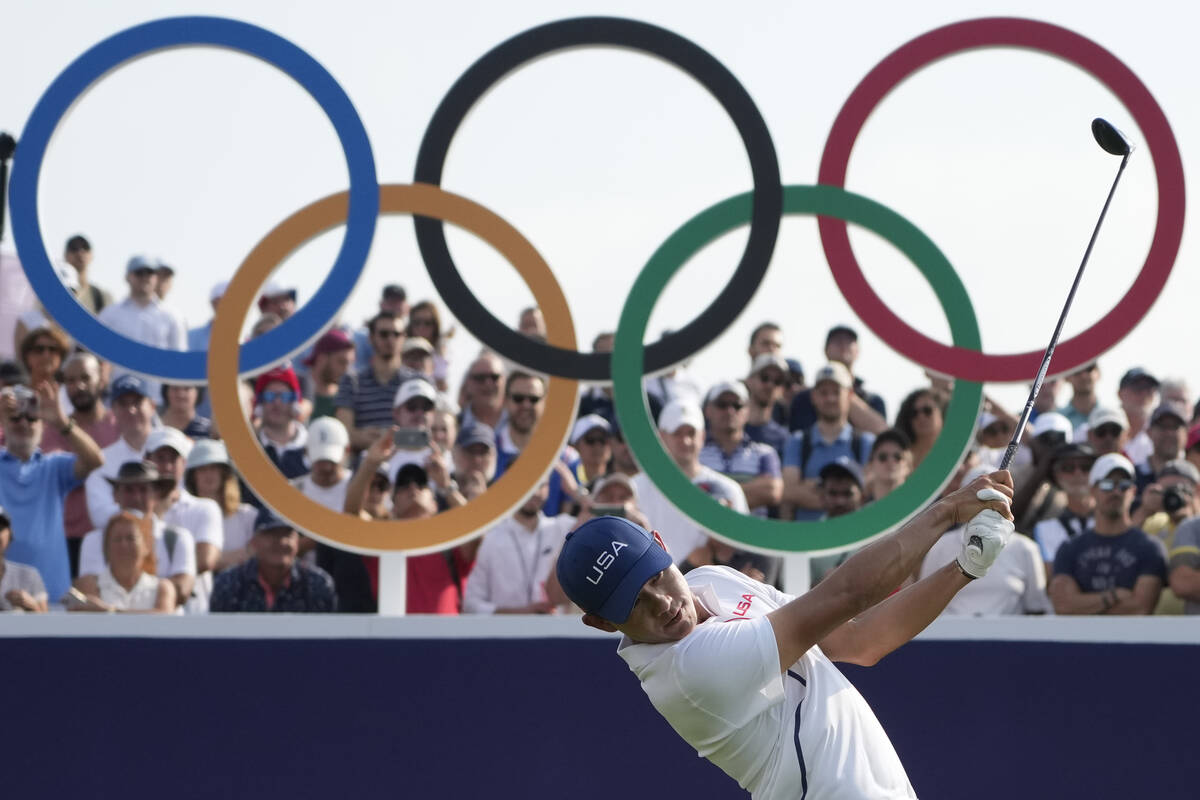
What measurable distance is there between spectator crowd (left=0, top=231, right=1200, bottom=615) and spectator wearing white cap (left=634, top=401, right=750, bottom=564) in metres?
0.01

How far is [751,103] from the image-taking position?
24.2 ft

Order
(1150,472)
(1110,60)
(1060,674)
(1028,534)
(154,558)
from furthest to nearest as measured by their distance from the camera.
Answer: (1150,472)
(1028,534)
(154,558)
(1110,60)
(1060,674)

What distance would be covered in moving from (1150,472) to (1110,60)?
9.89 feet

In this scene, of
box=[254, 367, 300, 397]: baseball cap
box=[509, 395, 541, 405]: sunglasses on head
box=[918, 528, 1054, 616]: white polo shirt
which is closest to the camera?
box=[918, 528, 1054, 616]: white polo shirt

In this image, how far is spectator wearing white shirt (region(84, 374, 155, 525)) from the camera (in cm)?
875

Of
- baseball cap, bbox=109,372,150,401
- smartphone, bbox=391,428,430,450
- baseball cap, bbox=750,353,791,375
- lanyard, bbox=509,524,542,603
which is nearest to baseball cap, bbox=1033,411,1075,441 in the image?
baseball cap, bbox=750,353,791,375

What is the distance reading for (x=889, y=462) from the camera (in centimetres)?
870

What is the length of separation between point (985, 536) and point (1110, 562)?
3.86 meters

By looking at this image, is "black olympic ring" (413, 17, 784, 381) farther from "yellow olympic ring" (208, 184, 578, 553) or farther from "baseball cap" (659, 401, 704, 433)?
"baseball cap" (659, 401, 704, 433)

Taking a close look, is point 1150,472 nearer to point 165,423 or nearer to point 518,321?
point 518,321

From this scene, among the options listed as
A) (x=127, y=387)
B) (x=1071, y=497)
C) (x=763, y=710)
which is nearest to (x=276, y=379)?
(x=127, y=387)

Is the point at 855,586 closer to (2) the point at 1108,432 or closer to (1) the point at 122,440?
(2) the point at 1108,432

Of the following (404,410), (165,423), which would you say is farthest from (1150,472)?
(165,423)

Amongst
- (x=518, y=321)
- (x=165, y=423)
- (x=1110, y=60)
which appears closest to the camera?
(x=1110, y=60)
